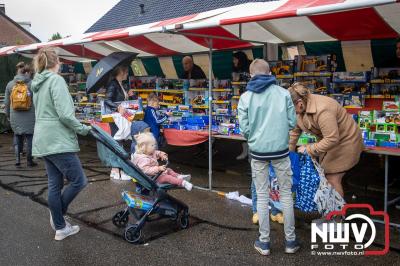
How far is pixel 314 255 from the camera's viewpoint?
390cm

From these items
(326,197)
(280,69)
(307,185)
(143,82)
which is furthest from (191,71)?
(326,197)

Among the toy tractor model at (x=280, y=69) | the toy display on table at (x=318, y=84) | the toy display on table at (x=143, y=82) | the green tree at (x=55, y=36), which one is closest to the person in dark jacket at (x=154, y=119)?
the toy display on table at (x=143, y=82)

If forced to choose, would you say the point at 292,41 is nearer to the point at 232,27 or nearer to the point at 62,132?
the point at 232,27

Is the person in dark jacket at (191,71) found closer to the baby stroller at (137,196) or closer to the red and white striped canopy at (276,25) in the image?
the red and white striped canopy at (276,25)

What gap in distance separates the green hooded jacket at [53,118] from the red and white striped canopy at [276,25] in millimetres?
1848

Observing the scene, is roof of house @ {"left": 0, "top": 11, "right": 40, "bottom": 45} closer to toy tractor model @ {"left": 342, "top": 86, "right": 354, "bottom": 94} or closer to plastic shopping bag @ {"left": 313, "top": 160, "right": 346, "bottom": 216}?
toy tractor model @ {"left": 342, "top": 86, "right": 354, "bottom": 94}

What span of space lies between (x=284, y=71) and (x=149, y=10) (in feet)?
76.0

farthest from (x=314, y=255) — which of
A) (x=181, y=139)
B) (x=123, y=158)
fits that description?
(x=181, y=139)

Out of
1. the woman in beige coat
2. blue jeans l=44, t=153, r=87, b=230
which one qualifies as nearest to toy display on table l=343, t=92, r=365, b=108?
the woman in beige coat

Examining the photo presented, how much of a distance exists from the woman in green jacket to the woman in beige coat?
7.19 feet

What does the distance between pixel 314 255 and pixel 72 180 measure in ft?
8.04

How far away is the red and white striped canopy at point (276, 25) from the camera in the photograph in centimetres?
432

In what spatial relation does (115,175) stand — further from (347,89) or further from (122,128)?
(347,89)

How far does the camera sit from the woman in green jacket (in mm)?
4055
